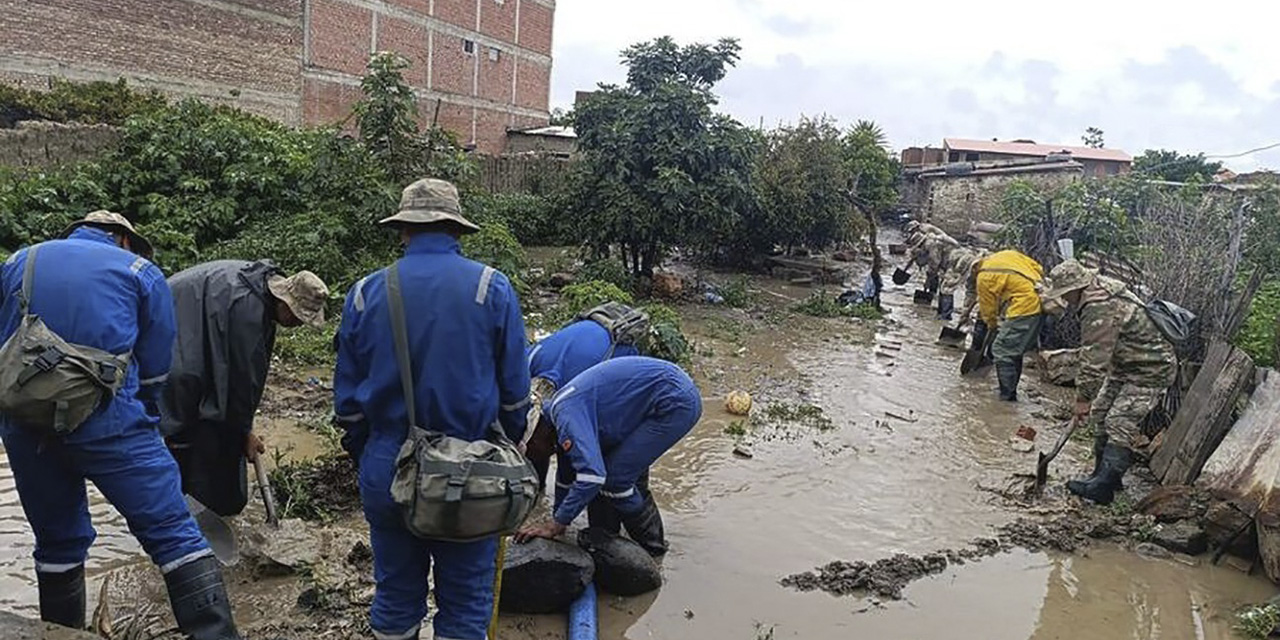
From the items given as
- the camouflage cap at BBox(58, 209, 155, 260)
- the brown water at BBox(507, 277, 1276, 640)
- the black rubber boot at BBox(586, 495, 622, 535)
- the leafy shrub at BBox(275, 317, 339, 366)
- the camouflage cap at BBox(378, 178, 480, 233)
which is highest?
the camouflage cap at BBox(378, 178, 480, 233)

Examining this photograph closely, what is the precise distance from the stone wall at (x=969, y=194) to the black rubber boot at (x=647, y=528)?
19.7 metres

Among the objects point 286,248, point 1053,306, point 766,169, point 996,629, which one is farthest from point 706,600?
point 766,169

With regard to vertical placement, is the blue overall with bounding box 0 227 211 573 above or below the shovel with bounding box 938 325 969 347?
above

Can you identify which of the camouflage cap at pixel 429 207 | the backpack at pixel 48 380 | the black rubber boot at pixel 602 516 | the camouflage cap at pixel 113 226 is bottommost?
the black rubber boot at pixel 602 516

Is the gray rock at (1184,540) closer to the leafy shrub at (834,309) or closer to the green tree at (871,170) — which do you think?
the leafy shrub at (834,309)

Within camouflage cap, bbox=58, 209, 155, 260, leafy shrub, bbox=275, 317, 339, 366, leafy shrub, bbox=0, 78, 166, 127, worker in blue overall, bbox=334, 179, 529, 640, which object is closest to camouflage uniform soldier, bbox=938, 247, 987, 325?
leafy shrub, bbox=275, 317, 339, 366

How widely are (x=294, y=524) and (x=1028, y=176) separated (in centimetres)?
2188

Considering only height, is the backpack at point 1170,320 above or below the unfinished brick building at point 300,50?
below

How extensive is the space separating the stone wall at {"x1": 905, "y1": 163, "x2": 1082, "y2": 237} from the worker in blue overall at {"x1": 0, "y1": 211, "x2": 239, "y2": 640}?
21.9 metres

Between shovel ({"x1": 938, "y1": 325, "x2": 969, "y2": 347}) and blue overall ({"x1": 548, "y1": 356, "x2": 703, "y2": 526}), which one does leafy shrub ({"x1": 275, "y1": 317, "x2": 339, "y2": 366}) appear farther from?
shovel ({"x1": 938, "y1": 325, "x2": 969, "y2": 347})

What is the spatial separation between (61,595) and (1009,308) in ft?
27.7

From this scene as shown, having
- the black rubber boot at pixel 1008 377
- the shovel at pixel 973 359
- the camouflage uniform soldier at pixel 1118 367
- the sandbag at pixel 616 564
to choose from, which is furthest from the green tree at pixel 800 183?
the sandbag at pixel 616 564

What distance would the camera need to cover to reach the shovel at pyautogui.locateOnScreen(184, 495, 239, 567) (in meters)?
4.29

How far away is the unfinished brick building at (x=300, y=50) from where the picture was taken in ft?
57.0
